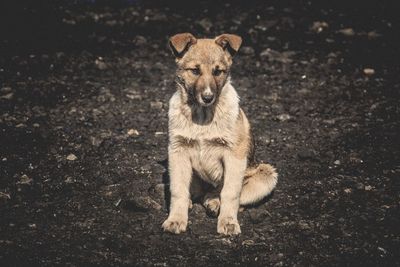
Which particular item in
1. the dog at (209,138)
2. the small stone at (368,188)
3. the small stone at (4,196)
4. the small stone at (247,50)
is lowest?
the small stone at (247,50)

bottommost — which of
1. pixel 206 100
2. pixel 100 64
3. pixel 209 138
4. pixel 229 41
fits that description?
pixel 100 64

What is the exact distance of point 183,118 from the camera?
20.0ft

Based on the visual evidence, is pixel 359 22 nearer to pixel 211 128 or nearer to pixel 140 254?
pixel 211 128

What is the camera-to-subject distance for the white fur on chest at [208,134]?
19.6 ft

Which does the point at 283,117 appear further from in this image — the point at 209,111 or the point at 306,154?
the point at 209,111

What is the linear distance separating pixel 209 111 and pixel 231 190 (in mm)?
843

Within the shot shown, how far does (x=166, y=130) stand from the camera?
8.41 metres

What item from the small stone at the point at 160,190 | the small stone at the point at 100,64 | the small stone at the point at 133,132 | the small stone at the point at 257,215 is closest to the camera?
the small stone at the point at 257,215

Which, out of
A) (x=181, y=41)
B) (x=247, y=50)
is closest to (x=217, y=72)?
(x=181, y=41)

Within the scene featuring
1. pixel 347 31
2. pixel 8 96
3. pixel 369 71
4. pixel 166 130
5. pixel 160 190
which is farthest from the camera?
pixel 347 31

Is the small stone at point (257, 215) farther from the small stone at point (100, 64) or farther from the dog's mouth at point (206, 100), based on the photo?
the small stone at point (100, 64)

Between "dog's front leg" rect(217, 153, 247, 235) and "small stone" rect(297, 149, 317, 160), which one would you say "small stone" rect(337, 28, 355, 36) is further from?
"dog's front leg" rect(217, 153, 247, 235)

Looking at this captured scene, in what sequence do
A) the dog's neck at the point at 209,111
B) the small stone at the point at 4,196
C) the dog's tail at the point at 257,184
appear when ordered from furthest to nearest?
the small stone at the point at 4,196, the dog's tail at the point at 257,184, the dog's neck at the point at 209,111

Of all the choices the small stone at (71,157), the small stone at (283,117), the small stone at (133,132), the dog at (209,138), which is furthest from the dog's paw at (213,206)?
the small stone at (283,117)
